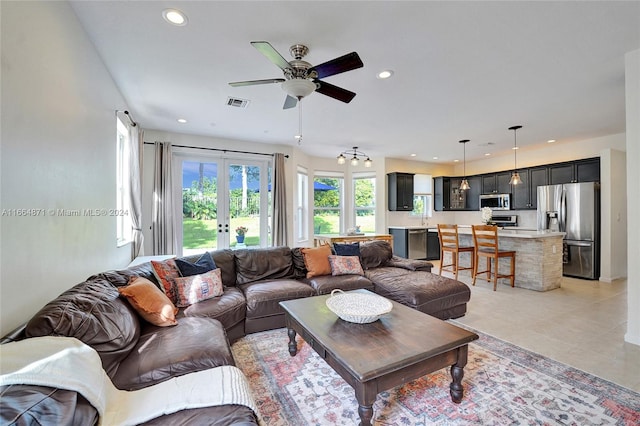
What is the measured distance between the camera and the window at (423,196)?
24.7 feet

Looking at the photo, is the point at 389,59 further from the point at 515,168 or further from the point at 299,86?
the point at 515,168

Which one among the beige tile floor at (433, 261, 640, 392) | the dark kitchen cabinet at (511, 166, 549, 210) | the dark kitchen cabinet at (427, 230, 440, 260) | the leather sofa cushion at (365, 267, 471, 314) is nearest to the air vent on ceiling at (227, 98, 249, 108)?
the leather sofa cushion at (365, 267, 471, 314)

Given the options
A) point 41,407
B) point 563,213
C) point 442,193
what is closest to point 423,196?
point 442,193

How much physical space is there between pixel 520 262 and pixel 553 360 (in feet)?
9.05

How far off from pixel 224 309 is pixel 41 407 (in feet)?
5.52

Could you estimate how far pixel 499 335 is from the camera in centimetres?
277

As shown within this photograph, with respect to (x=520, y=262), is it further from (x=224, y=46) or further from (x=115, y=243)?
(x=115, y=243)

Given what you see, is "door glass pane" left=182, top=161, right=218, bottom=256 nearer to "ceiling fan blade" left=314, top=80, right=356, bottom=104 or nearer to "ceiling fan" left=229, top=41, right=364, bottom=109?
"ceiling fan" left=229, top=41, right=364, bottom=109

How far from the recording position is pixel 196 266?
9.50 ft

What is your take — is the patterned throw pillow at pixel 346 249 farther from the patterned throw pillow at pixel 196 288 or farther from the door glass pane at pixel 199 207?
the door glass pane at pixel 199 207

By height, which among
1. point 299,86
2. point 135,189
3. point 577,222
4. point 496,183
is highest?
point 299,86

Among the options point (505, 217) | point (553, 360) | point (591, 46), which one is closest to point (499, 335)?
point (553, 360)

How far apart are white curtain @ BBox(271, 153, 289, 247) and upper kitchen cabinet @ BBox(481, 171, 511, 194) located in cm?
513

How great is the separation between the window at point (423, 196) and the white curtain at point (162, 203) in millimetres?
5858
